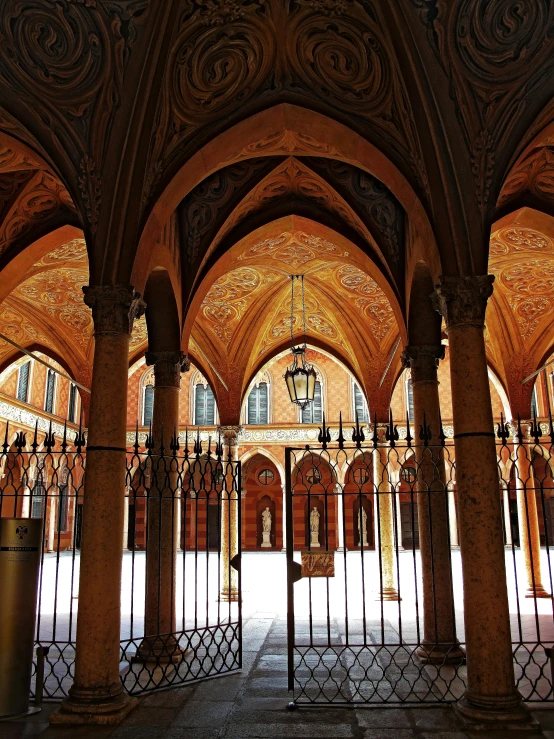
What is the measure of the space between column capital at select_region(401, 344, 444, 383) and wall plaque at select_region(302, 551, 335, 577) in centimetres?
312

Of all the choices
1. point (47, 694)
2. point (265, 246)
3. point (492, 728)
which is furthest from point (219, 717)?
point (265, 246)

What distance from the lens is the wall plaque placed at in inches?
227

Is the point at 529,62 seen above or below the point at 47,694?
above

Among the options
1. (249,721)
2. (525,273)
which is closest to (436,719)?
(249,721)

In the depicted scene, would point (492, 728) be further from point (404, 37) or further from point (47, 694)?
point (404, 37)

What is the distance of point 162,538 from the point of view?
778 cm

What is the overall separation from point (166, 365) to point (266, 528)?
68.8 ft

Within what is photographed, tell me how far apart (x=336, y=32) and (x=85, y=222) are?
2.93 metres

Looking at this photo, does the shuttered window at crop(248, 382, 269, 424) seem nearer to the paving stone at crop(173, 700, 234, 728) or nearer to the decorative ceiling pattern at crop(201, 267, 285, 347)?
the decorative ceiling pattern at crop(201, 267, 285, 347)

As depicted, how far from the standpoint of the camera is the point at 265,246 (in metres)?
10.4

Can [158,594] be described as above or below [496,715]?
above

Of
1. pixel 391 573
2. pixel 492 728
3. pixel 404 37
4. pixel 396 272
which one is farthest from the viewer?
pixel 391 573

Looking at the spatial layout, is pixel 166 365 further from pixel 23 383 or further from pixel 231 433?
pixel 23 383

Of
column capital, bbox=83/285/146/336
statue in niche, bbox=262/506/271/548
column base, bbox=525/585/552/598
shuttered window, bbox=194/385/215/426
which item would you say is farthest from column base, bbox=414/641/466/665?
shuttered window, bbox=194/385/215/426
